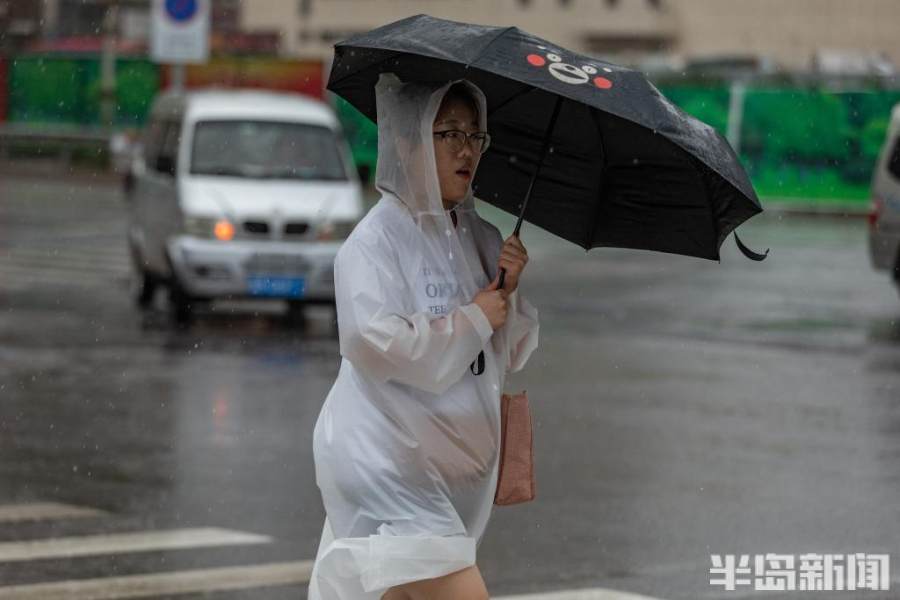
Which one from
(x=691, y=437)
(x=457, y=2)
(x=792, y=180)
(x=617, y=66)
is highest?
(x=617, y=66)

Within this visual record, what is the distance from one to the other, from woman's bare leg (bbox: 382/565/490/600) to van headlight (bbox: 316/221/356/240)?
12078mm

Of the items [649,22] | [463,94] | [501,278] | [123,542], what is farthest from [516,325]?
[649,22]

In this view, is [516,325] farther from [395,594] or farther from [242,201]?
[242,201]

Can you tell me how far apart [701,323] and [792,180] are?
1944 centimetres

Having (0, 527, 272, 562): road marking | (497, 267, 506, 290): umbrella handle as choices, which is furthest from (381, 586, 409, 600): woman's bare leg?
(0, 527, 272, 562): road marking

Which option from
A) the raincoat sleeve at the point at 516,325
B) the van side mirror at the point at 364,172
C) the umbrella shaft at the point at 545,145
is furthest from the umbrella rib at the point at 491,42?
the van side mirror at the point at 364,172

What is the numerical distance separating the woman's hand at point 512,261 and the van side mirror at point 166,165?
Result: 1296 cm

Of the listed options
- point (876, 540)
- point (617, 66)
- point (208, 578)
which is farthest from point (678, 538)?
point (617, 66)

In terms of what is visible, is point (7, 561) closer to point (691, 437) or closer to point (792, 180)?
point (691, 437)

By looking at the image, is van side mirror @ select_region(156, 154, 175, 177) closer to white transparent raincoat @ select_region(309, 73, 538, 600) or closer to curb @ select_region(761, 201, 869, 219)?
white transparent raincoat @ select_region(309, 73, 538, 600)

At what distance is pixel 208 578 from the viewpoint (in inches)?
286

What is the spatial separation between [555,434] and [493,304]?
21.4ft

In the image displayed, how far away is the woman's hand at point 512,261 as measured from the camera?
14.5ft

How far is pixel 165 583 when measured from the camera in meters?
7.17
